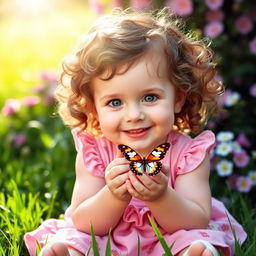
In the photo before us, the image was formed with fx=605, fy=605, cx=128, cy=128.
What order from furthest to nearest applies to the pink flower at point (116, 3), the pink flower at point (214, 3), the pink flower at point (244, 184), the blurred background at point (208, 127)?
the pink flower at point (116, 3) → the pink flower at point (214, 3) → the pink flower at point (244, 184) → the blurred background at point (208, 127)

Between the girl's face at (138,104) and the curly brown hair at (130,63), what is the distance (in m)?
0.04

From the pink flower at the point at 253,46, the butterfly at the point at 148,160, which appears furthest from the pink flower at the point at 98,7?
the butterfly at the point at 148,160

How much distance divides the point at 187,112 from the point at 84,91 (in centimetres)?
49

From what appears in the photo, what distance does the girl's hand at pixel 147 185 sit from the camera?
2.10m

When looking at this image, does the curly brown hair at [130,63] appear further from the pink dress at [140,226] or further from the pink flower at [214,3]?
the pink flower at [214,3]

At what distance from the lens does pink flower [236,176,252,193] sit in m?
3.16

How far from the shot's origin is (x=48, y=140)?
3.86 metres

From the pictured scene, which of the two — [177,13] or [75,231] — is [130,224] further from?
[177,13]

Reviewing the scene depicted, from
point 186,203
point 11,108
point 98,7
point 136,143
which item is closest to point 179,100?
point 136,143

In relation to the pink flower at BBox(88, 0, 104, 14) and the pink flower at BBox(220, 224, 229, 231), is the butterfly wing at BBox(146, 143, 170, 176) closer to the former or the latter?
the pink flower at BBox(220, 224, 229, 231)

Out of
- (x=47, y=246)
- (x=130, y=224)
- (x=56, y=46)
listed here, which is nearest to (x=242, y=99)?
(x=130, y=224)

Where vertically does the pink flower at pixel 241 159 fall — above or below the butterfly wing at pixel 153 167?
below

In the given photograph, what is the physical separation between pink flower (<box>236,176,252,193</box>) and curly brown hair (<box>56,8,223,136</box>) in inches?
24.8

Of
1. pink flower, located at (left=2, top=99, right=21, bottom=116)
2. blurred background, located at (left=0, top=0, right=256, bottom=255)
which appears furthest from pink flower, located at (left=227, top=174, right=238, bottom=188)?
pink flower, located at (left=2, top=99, right=21, bottom=116)
